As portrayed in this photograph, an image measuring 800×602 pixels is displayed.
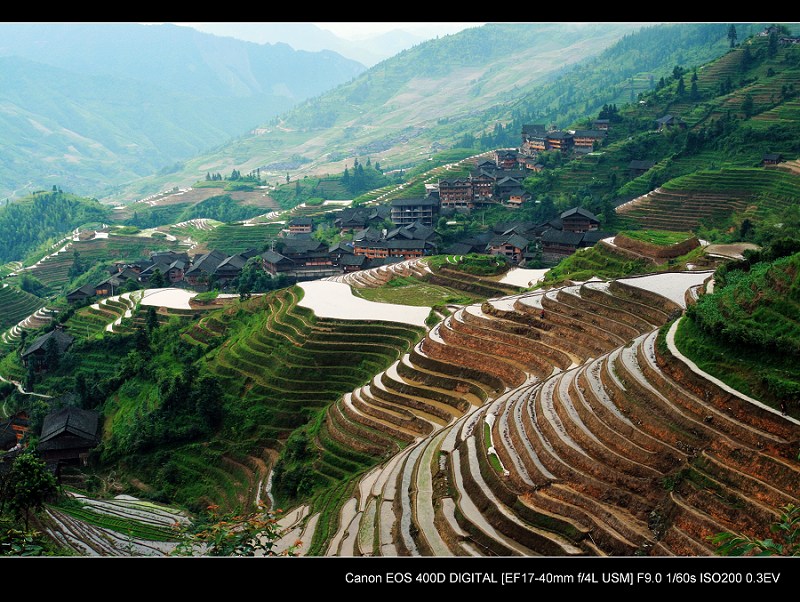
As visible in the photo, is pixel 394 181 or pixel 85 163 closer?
pixel 394 181

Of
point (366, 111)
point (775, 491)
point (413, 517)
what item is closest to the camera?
point (775, 491)

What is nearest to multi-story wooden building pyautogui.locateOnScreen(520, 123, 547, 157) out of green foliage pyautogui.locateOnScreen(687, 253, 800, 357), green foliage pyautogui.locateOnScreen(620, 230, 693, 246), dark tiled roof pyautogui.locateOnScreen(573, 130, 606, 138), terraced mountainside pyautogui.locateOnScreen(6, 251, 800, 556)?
dark tiled roof pyautogui.locateOnScreen(573, 130, 606, 138)

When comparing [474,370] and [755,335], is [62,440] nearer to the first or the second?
[474,370]

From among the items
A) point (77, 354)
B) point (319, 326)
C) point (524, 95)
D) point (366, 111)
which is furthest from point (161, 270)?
point (366, 111)

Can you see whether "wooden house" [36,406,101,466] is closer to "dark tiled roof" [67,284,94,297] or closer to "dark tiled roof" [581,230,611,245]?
"dark tiled roof" [67,284,94,297]

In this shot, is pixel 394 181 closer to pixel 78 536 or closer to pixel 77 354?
pixel 77 354

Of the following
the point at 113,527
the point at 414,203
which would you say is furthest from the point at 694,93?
the point at 113,527

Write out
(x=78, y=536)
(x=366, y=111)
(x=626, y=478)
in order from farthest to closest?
(x=366, y=111) → (x=78, y=536) → (x=626, y=478)
